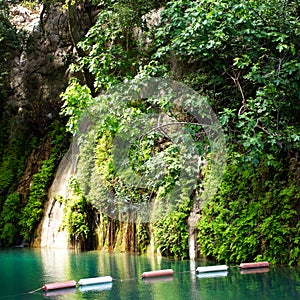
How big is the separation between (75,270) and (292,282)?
312cm

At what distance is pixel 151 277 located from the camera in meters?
6.64

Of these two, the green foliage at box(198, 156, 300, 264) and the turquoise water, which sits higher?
the green foliage at box(198, 156, 300, 264)

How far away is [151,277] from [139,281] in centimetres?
25

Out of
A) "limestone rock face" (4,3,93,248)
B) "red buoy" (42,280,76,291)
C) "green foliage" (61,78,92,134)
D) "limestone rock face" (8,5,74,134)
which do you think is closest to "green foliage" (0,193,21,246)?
"limestone rock face" (4,3,93,248)

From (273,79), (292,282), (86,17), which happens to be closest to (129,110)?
(273,79)

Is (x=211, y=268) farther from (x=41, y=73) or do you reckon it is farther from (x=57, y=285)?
(x=41, y=73)

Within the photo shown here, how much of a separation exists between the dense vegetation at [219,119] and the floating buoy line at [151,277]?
0.39 meters

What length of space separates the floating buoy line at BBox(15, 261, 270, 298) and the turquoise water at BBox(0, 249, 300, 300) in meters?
0.05

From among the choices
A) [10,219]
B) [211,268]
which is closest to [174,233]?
[211,268]

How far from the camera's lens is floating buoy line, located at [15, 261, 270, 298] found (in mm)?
6004

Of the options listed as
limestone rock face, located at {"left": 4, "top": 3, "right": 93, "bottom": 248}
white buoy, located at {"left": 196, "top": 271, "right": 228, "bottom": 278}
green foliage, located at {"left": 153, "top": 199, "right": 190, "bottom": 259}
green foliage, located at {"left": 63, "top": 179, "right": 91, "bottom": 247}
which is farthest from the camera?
limestone rock face, located at {"left": 4, "top": 3, "right": 93, "bottom": 248}

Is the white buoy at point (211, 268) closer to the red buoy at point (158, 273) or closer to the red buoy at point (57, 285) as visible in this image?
the red buoy at point (158, 273)

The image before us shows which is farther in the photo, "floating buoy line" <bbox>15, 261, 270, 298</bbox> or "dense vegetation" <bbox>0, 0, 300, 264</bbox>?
"dense vegetation" <bbox>0, 0, 300, 264</bbox>

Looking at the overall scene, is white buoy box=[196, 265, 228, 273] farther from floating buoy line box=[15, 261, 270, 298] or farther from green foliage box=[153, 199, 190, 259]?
green foliage box=[153, 199, 190, 259]
